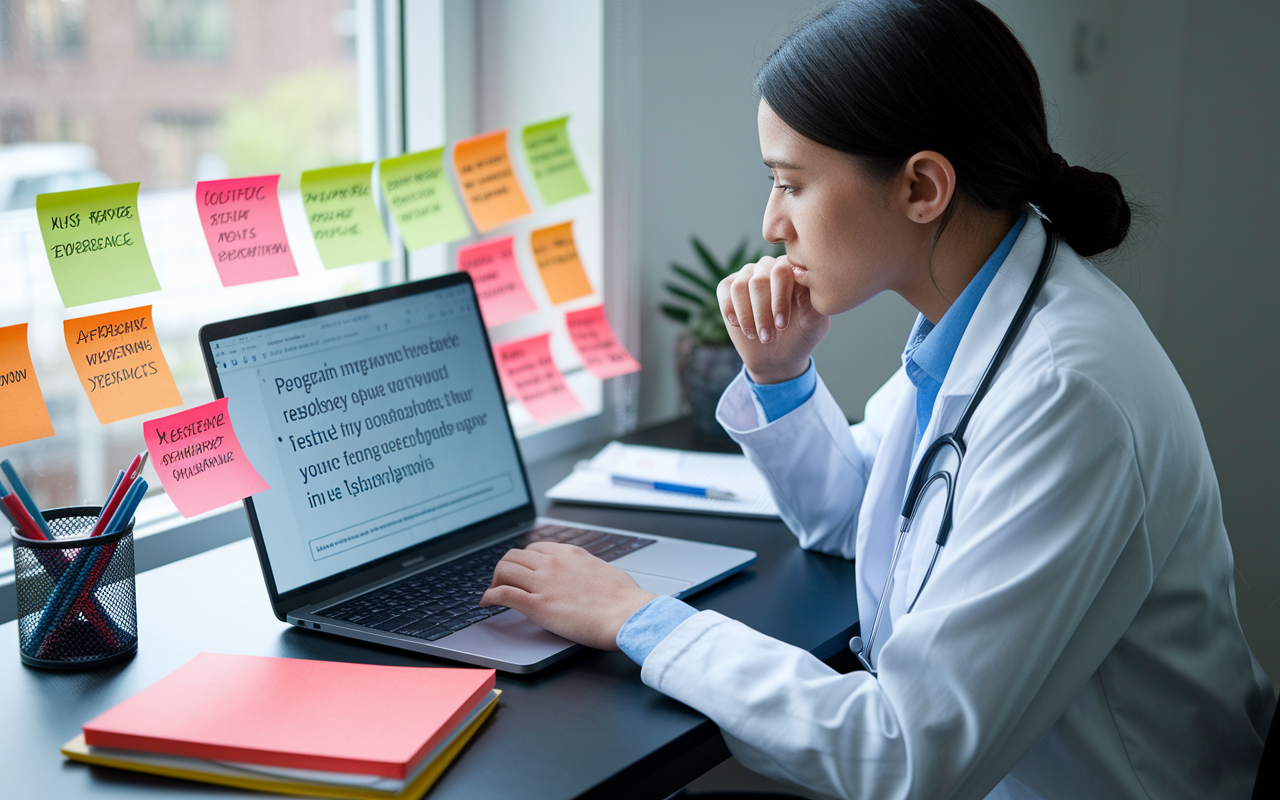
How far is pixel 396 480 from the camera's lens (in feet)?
3.47

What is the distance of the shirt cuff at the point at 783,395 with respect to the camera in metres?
1.20

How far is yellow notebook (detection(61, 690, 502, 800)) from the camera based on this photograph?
65cm

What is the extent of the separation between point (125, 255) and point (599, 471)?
64 centimetres

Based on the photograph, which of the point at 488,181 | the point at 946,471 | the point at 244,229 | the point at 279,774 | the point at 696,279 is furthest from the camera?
the point at 696,279

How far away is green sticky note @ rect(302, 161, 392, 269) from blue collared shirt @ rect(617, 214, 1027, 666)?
59 centimetres

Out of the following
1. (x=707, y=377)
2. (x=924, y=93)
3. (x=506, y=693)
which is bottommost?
(x=506, y=693)

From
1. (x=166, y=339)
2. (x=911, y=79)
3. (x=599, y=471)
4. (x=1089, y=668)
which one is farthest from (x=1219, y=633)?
(x=166, y=339)

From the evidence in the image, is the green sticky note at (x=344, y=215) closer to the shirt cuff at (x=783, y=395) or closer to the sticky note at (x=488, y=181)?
the sticky note at (x=488, y=181)

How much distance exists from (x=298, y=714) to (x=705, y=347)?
38.0 inches

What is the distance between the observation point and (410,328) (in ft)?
3.62

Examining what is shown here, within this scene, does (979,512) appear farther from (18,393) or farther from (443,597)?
(18,393)

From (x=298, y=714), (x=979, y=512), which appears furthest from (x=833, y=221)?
(x=298, y=714)

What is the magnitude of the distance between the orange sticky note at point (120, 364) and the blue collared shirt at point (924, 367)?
1.65ft

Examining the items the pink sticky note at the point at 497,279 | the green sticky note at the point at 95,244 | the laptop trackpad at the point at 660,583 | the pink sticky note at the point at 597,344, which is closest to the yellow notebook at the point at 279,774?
the laptop trackpad at the point at 660,583
